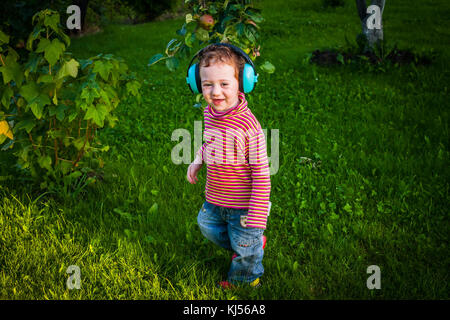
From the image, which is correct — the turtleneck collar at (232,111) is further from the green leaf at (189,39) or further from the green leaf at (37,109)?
the green leaf at (37,109)

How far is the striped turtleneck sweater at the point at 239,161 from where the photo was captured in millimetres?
2318

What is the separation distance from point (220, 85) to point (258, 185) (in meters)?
0.68

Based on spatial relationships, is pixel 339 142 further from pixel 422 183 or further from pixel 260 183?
pixel 260 183

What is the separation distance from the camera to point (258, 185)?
2.32 m

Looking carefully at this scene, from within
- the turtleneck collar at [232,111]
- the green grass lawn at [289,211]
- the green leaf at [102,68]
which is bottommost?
the green grass lawn at [289,211]

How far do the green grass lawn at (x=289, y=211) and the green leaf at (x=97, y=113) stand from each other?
96cm

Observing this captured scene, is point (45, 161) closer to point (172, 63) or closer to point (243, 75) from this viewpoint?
point (172, 63)

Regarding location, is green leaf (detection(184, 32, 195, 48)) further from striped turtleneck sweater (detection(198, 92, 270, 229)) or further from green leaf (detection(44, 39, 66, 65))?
green leaf (detection(44, 39, 66, 65))

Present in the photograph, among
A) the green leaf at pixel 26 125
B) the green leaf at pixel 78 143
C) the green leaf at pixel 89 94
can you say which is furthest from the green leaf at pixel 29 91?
the green leaf at pixel 78 143

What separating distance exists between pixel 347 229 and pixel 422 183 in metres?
1.23

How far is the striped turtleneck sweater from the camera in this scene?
232 cm

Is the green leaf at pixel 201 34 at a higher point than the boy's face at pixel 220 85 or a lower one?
higher

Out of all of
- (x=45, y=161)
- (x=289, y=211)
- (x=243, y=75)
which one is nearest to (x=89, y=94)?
(x=45, y=161)
